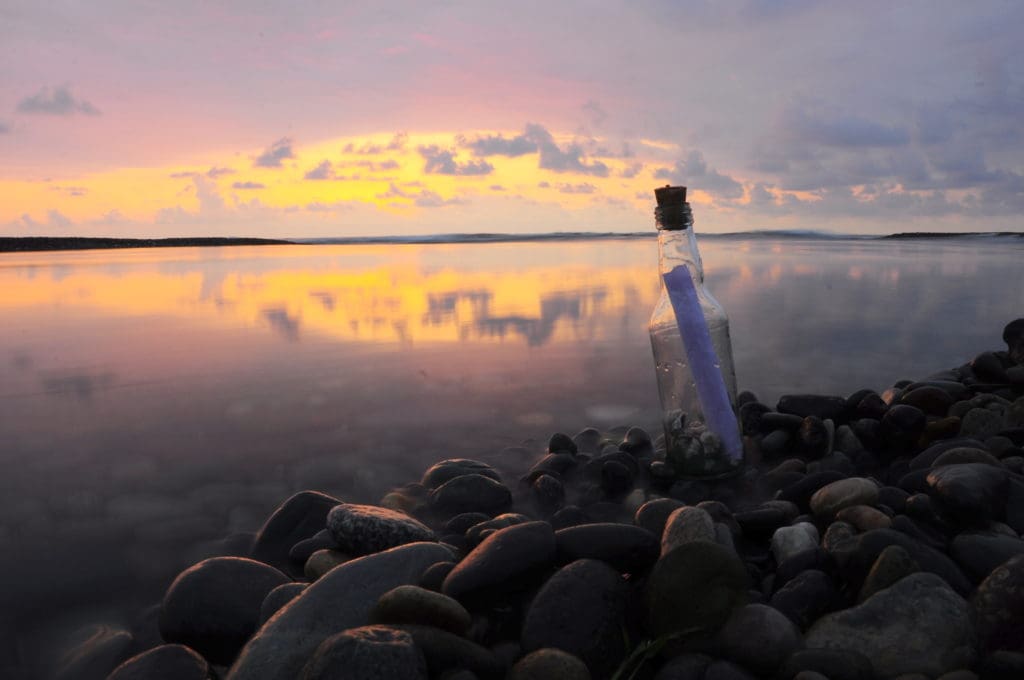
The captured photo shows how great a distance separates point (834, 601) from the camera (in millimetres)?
1986

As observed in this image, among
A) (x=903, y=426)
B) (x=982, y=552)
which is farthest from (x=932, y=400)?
(x=982, y=552)

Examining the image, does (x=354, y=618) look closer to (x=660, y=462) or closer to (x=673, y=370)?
(x=660, y=462)

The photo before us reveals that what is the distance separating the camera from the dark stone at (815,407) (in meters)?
3.88

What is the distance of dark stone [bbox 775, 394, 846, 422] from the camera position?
3.88 metres

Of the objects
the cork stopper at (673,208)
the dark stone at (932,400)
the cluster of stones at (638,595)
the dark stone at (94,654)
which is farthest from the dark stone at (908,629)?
the dark stone at (932,400)

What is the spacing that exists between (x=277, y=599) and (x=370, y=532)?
49 cm

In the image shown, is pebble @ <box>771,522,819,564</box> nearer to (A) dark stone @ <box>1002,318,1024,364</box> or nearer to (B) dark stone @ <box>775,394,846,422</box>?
(B) dark stone @ <box>775,394,846,422</box>

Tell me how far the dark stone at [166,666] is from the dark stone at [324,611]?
20cm

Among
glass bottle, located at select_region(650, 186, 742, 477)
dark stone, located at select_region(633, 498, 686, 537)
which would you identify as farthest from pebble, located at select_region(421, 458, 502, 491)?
dark stone, located at select_region(633, 498, 686, 537)

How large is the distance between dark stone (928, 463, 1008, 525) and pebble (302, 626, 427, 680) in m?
1.91

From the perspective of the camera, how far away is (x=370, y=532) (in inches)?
99.9

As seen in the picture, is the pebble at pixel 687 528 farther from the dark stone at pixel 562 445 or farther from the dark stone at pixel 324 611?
the dark stone at pixel 562 445

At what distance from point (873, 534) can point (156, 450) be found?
386cm

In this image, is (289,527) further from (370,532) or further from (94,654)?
(94,654)
